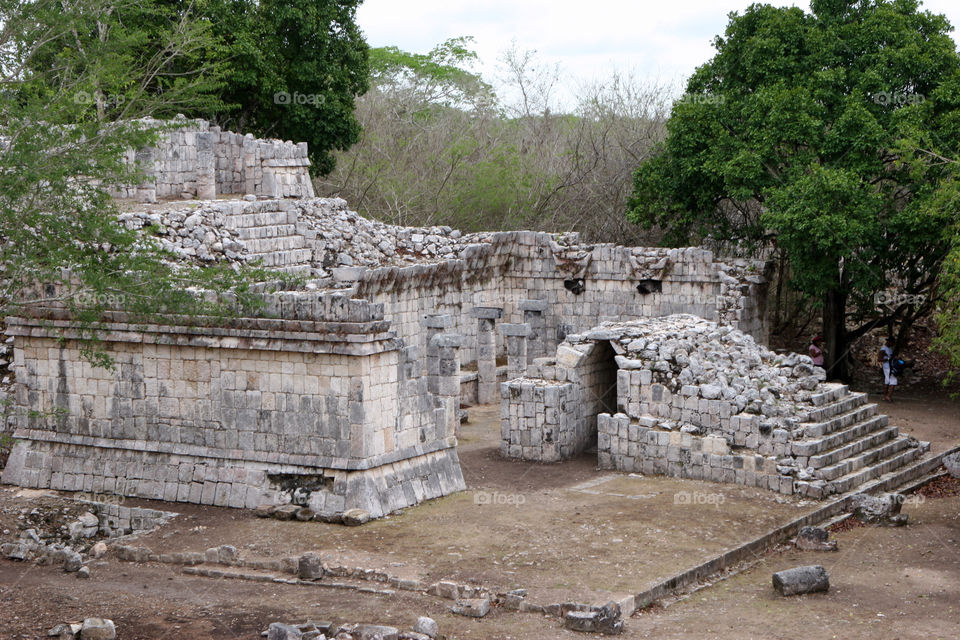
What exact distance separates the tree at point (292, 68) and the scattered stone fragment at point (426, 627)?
59.4 ft

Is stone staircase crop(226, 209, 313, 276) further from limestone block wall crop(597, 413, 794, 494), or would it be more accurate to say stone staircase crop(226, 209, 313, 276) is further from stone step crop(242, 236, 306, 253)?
limestone block wall crop(597, 413, 794, 494)

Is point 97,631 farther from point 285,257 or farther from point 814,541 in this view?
point 285,257

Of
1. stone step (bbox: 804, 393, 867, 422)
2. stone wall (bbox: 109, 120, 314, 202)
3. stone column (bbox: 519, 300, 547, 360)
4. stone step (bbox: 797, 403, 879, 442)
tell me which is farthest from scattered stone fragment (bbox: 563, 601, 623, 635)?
stone column (bbox: 519, 300, 547, 360)

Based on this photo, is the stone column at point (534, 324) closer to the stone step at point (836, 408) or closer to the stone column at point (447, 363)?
the stone column at point (447, 363)

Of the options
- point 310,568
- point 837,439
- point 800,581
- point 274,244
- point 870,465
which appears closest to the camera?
point 800,581

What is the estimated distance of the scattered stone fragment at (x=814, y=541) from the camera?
16.7 meters

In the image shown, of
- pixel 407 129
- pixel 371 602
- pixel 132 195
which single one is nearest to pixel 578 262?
pixel 132 195

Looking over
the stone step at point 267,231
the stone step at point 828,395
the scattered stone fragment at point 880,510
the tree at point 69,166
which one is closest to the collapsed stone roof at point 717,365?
the stone step at point 828,395

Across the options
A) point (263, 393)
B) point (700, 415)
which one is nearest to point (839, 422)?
point (700, 415)

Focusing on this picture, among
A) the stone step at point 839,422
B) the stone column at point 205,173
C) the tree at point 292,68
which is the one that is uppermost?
the tree at point 292,68

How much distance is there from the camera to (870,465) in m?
19.9

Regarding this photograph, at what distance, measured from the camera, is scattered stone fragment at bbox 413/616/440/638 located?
508 inches

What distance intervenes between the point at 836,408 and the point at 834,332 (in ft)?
25.5

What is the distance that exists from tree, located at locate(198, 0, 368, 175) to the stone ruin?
182 inches
